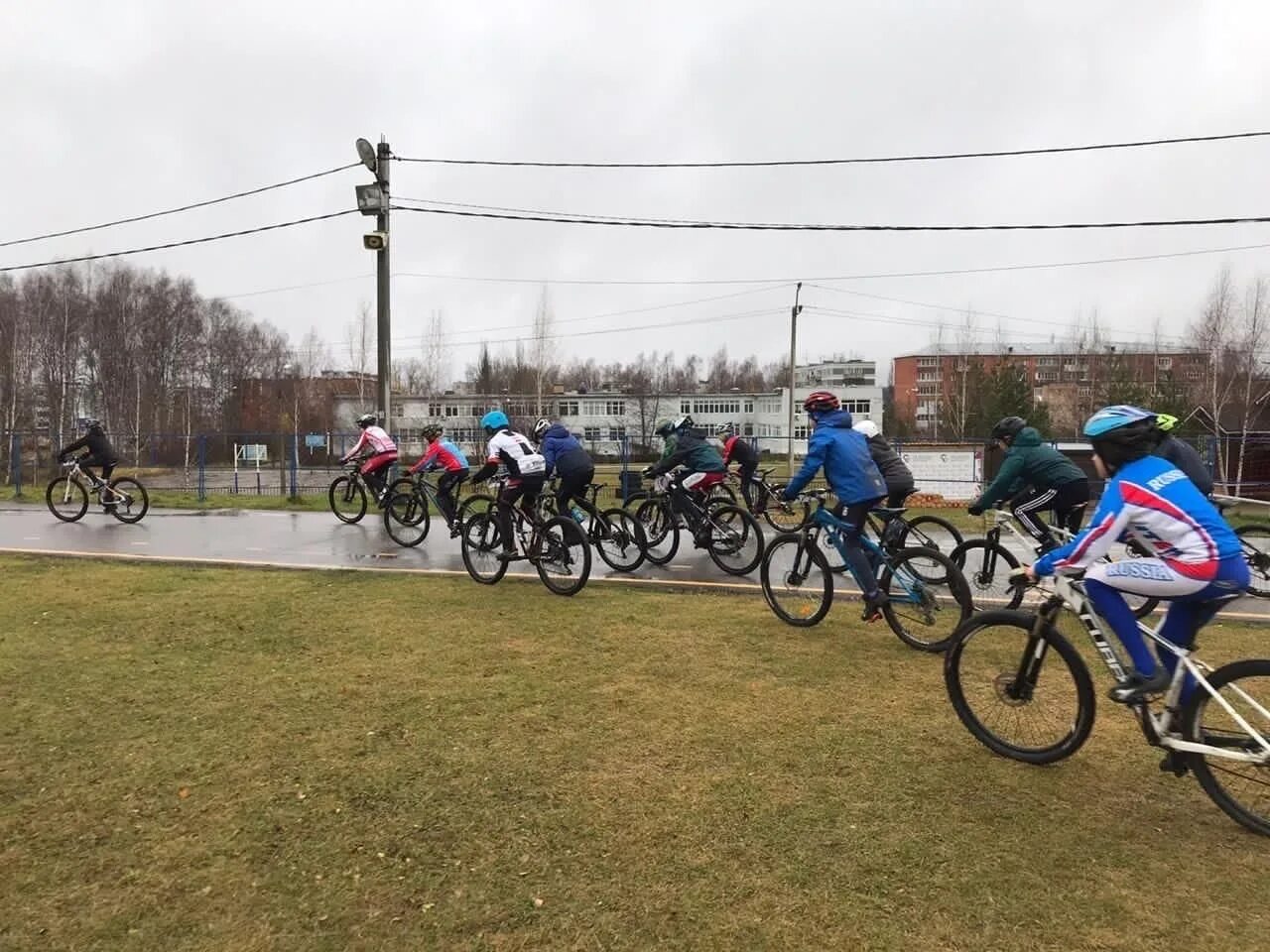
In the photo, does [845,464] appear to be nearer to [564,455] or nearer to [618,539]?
[564,455]

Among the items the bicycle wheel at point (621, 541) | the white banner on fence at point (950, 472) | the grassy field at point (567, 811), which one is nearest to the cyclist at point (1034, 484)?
the grassy field at point (567, 811)

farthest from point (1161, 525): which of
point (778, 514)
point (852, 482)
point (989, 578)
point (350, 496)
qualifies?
point (350, 496)

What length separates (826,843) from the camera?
117 inches

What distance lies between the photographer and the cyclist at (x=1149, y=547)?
314 cm

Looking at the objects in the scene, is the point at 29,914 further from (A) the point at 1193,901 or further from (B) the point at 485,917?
(A) the point at 1193,901

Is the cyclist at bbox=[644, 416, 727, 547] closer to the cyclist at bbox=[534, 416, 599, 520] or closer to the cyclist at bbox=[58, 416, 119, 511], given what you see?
the cyclist at bbox=[534, 416, 599, 520]

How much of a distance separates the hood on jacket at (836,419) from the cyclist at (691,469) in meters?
3.20

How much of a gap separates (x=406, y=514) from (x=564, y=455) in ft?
13.0

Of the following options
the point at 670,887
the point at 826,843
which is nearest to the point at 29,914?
the point at 670,887

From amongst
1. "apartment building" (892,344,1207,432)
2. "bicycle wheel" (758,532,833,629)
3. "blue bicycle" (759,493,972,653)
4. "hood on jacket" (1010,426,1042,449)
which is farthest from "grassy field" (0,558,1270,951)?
"apartment building" (892,344,1207,432)

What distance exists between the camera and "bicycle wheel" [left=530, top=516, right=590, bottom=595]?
294 inches

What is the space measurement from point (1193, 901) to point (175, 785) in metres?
3.96

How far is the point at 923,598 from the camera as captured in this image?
5.61 meters

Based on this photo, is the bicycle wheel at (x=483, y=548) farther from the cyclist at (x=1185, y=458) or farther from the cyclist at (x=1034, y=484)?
the cyclist at (x=1185, y=458)
